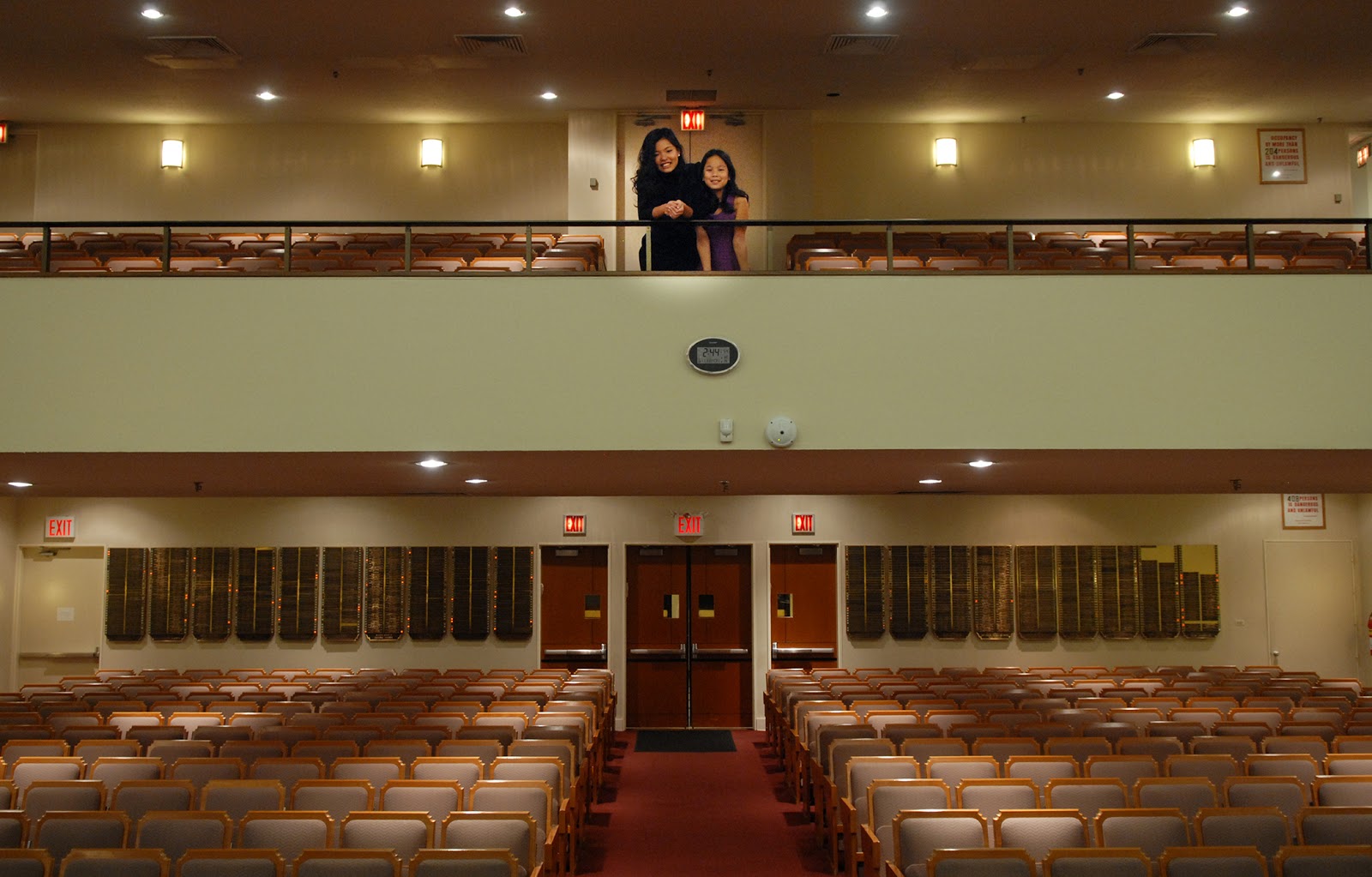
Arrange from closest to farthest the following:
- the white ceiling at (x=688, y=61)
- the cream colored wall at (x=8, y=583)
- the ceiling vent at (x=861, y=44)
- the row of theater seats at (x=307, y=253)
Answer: the row of theater seats at (x=307, y=253) < the white ceiling at (x=688, y=61) < the ceiling vent at (x=861, y=44) < the cream colored wall at (x=8, y=583)

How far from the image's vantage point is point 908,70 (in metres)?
13.0

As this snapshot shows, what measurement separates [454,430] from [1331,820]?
18.8 ft

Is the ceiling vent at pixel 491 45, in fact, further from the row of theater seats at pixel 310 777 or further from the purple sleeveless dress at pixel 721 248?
the row of theater seats at pixel 310 777

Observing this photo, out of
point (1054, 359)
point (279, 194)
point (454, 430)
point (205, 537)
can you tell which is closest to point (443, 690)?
point (454, 430)

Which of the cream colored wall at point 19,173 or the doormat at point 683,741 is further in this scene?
the cream colored wall at point 19,173

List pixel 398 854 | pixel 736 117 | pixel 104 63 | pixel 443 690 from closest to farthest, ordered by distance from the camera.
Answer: pixel 398 854
pixel 443 690
pixel 104 63
pixel 736 117

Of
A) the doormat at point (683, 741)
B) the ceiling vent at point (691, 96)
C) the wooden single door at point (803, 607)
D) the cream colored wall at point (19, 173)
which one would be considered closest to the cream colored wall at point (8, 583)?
the cream colored wall at point (19, 173)

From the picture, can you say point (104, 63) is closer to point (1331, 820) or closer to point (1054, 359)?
point (1054, 359)

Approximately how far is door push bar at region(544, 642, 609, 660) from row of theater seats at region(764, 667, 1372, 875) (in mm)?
4207

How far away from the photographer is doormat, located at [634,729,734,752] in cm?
1324

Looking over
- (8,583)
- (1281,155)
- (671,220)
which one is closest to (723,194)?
(671,220)

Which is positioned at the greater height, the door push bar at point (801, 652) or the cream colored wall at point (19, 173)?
the cream colored wall at point (19, 173)

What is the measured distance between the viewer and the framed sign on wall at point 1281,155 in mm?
15023

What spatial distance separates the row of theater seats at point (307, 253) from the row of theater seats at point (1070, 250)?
8.15 ft
